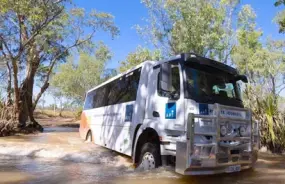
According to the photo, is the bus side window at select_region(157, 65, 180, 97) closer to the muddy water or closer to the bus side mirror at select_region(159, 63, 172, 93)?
the bus side mirror at select_region(159, 63, 172, 93)

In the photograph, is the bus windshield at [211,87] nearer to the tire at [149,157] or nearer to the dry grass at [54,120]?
the tire at [149,157]

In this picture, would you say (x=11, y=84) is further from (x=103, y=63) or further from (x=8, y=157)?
(x=103, y=63)

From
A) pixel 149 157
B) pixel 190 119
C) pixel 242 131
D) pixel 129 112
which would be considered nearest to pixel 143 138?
pixel 149 157

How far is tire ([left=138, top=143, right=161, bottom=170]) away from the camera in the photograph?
7.14 meters

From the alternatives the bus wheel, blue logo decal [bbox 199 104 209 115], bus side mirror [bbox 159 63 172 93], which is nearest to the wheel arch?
bus side mirror [bbox 159 63 172 93]

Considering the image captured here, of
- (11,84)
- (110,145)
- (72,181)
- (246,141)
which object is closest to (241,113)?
(246,141)

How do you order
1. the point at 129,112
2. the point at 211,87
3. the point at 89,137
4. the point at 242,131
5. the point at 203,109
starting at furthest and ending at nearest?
the point at 89,137 → the point at 129,112 → the point at 211,87 → the point at 242,131 → the point at 203,109

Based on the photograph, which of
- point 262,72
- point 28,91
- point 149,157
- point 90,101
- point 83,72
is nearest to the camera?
point 149,157

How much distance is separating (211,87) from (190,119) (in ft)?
4.58

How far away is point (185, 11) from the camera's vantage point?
1880 cm

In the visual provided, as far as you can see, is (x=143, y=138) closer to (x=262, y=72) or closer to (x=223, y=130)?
(x=223, y=130)

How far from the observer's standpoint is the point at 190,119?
20.3ft

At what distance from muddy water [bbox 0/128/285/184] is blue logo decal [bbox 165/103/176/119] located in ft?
3.82

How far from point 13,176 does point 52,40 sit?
52.1 ft
